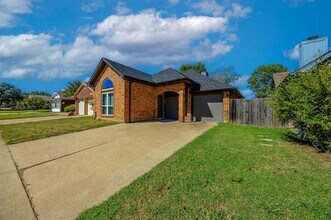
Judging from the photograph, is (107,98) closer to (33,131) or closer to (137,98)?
(137,98)

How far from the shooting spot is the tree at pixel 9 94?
201ft

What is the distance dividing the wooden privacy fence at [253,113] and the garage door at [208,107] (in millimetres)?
1053

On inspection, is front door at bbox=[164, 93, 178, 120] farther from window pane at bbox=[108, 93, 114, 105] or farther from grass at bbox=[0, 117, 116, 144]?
grass at bbox=[0, 117, 116, 144]

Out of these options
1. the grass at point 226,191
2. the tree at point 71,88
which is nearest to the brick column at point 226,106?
the grass at point 226,191

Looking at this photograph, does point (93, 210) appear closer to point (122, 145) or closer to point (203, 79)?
point (122, 145)

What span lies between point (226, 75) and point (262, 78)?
831 cm

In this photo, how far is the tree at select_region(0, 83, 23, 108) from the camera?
6120cm

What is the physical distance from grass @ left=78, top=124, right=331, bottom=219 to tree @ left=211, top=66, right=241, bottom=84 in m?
38.1

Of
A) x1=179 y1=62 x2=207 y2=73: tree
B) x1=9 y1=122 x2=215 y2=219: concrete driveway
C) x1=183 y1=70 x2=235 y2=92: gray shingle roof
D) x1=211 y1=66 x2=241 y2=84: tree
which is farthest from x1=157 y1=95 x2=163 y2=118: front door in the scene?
x1=211 y1=66 x2=241 y2=84: tree

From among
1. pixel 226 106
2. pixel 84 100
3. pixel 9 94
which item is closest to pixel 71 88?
pixel 84 100

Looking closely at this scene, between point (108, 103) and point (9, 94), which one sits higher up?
point (9, 94)

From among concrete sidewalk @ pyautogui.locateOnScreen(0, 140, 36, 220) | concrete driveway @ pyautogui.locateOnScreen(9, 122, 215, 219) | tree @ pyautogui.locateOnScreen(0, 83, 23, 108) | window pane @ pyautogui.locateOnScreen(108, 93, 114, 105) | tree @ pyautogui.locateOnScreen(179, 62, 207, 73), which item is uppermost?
tree @ pyautogui.locateOnScreen(179, 62, 207, 73)

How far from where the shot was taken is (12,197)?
3.06m

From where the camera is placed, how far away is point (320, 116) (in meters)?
5.39
